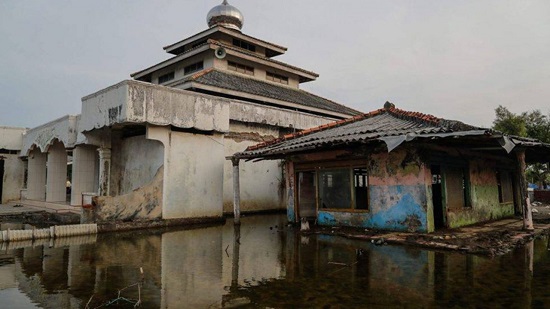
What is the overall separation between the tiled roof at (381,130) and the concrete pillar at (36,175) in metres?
15.0

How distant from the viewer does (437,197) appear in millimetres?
11445

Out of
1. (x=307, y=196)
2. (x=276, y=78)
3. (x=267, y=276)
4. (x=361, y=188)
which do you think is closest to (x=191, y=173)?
(x=307, y=196)

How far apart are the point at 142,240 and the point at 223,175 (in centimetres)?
578

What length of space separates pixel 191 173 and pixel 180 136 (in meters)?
1.49

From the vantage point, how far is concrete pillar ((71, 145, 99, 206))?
1681 cm

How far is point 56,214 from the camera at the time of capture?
14.6m

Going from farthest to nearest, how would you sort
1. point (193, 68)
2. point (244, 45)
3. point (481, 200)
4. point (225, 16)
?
point (225, 16)
point (244, 45)
point (193, 68)
point (481, 200)

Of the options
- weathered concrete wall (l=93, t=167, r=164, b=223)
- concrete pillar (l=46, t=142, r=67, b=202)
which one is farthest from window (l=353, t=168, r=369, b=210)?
concrete pillar (l=46, t=142, r=67, b=202)

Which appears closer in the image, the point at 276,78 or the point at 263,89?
the point at 263,89

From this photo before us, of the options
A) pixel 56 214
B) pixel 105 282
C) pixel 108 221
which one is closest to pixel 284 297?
pixel 105 282

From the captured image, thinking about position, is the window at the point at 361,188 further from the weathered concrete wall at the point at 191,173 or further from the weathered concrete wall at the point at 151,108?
the weathered concrete wall at the point at 151,108

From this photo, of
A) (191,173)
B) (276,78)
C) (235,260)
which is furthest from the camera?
(276,78)

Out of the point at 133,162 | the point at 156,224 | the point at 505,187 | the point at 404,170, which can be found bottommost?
the point at 156,224

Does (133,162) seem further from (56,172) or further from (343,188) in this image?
(343,188)
